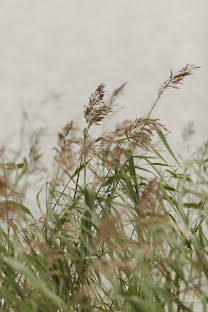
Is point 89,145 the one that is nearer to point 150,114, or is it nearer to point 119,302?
point 150,114

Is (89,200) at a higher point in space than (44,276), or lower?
higher

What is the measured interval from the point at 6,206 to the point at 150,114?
58cm

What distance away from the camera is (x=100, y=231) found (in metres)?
0.87

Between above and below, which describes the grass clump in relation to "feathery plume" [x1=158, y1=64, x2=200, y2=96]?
below

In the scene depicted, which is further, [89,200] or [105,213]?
[105,213]

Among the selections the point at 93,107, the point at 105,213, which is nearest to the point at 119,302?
the point at 105,213

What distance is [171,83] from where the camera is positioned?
4.06 feet

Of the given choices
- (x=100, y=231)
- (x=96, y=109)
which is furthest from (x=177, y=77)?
(x=100, y=231)

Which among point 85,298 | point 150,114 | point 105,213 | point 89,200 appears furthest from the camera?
point 150,114

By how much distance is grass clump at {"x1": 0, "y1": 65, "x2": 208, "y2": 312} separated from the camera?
89cm

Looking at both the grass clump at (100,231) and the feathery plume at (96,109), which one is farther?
the feathery plume at (96,109)

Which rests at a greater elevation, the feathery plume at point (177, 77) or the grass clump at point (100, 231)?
the feathery plume at point (177, 77)

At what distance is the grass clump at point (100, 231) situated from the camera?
89 cm

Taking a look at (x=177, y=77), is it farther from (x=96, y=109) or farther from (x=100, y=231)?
(x=100, y=231)
